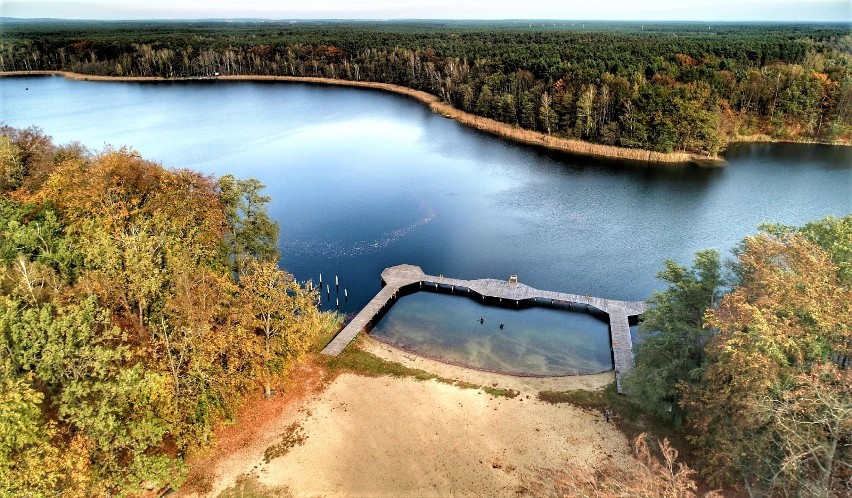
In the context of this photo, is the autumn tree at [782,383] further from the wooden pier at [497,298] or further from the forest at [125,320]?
the forest at [125,320]

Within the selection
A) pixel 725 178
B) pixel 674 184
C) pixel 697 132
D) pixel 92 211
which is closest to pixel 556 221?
pixel 674 184

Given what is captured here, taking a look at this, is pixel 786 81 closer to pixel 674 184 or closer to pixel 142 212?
pixel 674 184

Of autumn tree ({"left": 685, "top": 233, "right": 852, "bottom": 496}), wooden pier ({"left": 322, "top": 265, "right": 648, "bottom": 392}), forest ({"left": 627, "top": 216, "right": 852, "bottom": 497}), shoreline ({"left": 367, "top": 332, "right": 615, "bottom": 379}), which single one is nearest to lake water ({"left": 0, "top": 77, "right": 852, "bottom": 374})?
wooden pier ({"left": 322, "top": 265, "right": 648, "bottom": 392})

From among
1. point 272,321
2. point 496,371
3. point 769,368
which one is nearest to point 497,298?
point 496,371

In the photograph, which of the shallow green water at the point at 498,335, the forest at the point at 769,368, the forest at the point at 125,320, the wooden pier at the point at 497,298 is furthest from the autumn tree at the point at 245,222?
the forest at the point at 769,368

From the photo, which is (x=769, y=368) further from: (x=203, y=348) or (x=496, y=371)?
(x=203, y=348)

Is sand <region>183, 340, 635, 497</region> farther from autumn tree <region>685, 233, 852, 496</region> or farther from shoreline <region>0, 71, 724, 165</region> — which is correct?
shoreline <region>0, 71, 724, 165</region>
